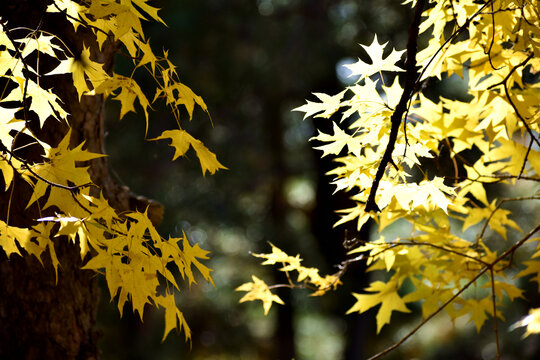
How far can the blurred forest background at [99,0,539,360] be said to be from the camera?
4379 millimetres

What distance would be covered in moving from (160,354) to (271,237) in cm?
166

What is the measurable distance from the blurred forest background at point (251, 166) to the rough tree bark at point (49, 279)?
2349 millimetres

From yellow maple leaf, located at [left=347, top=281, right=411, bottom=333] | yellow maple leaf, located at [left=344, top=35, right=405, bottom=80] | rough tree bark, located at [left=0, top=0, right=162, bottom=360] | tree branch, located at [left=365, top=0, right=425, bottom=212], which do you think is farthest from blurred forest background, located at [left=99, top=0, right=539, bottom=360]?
tree branch, located at [left=365, top=0, right=425, bottom=212]

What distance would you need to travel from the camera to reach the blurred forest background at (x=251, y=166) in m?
4.38

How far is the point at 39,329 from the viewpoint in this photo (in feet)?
4.41

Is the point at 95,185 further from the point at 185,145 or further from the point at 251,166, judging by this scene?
the point at 251,166

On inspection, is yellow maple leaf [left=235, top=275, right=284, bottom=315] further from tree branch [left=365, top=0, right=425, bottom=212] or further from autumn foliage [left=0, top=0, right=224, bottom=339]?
tree branch [left=365, top=0, right=425, bottom=212]

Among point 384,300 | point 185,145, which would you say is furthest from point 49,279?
point 384,300

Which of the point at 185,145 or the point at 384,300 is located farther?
the point at 384,300

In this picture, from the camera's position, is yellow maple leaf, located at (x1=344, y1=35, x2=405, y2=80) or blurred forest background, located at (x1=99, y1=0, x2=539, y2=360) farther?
blurred forest background, located at (x1=99, y1=0, x2=539, y2=360)

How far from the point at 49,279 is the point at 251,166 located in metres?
4.14

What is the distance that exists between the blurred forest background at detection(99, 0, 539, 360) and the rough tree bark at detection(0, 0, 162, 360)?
7.71 ft

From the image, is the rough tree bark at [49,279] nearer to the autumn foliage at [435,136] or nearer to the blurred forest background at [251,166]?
the autumn foliage at [435,136]

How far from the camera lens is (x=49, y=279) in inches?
53.3
